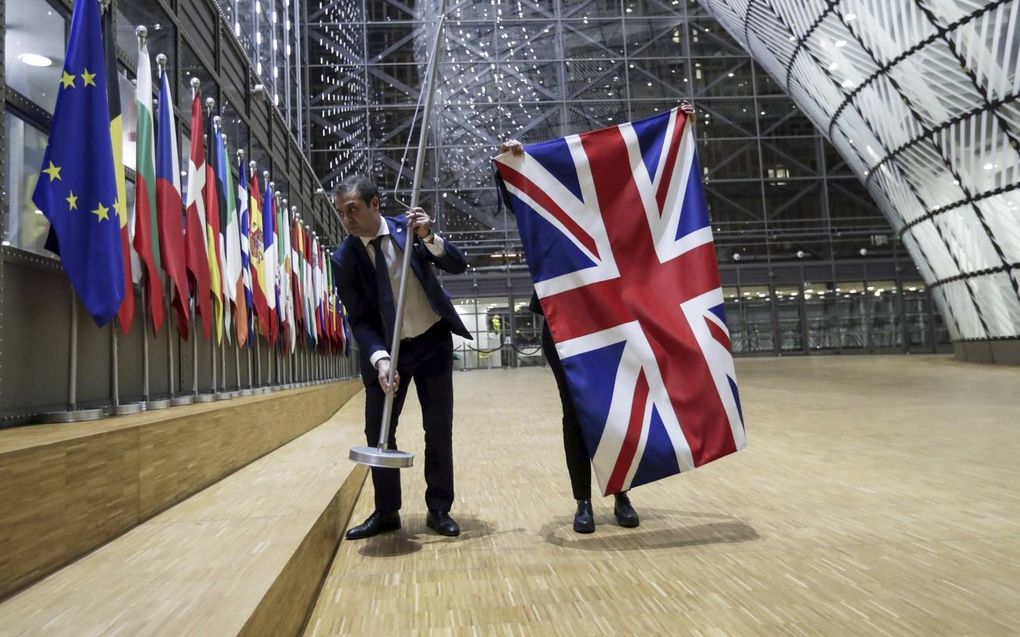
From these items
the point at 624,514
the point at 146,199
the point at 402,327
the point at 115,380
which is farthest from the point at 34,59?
the point at 624,514

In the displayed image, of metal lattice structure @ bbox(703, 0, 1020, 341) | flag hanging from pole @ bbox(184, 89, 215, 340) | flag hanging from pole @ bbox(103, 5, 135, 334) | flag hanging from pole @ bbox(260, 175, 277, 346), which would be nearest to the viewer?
flag hanging from pole @ bbox(103, 5, 135, 334)

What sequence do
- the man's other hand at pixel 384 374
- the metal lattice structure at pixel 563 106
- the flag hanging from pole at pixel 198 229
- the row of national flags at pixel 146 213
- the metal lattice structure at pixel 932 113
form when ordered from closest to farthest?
the man's other hand at pixel 384 374, the row of national flags at pixel 146 213, the flag hanging from pole at pixel 198 229, the metal lattice structure at pixel 932 113, the metal lattice structure at pixel 563 106

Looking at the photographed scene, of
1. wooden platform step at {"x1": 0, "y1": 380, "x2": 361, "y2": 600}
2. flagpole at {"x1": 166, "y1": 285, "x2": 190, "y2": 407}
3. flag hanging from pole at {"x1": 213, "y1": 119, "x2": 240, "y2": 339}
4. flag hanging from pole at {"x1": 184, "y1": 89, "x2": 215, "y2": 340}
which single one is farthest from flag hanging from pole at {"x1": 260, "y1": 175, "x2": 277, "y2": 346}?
wooden platform step at {"x1": 0, "y1": 380, "x2": 361, "y2": 600}

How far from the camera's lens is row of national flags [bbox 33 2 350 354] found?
9.91ft

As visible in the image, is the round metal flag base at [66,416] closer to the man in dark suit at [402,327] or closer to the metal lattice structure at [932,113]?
the man in dark suit at [402,327]

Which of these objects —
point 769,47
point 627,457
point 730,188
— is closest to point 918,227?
point 769,47

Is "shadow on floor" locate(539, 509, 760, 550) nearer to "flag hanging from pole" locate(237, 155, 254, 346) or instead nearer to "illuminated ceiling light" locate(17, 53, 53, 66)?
"illuminated ceiling light" locate(17, 53, 53, 66)

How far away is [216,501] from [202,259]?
8.30ft

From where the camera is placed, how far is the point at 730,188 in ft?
93.7

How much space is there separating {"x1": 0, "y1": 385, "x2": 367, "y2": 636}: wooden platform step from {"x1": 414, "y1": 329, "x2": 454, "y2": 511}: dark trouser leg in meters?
0.42

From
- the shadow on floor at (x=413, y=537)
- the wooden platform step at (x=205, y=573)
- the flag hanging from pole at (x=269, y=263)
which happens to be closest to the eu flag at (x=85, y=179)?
the wooden platform step at (x=205, y=573)

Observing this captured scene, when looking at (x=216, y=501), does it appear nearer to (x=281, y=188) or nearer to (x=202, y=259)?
(x=202, y=259)

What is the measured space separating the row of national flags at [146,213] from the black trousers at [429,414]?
4.44ft

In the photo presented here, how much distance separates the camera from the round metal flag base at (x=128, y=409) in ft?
11.0
